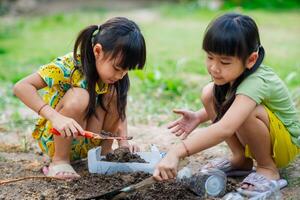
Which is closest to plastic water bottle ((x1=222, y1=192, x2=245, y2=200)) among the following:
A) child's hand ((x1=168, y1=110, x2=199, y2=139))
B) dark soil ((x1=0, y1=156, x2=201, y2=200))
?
dark soil ((x1=0, y1=156, x2=201, y2=200))

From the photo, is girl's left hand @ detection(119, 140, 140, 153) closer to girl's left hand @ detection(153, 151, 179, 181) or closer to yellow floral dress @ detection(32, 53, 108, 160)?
yellow floral dress @ detection(32, 53, 108, 160)

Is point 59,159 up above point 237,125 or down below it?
below

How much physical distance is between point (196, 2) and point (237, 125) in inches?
365

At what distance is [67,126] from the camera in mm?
2777

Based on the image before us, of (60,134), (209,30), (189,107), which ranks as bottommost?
(189,107)

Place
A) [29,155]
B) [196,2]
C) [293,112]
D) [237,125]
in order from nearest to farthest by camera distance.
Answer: [237,125], [293,112], [29,155], [196,2]

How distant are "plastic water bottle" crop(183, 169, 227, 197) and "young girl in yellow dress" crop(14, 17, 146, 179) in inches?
18.9

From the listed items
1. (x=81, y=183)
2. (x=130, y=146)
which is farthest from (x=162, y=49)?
(x=81, y=183)

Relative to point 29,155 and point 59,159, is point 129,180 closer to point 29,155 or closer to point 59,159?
point 59,159

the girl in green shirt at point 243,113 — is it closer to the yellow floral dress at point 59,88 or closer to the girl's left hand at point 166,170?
the girl's left hand at point 166,170

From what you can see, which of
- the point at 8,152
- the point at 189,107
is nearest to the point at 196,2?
the point at 189,107

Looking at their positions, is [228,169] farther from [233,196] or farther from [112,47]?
[112,47]

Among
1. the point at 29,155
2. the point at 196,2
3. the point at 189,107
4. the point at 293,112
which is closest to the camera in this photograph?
the point at 293,112

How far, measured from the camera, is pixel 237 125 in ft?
8.55
